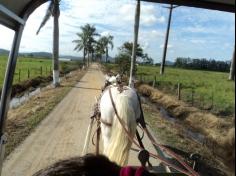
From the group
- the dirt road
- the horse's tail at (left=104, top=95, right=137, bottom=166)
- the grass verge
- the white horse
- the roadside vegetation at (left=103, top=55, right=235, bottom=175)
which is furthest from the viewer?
the grass verge

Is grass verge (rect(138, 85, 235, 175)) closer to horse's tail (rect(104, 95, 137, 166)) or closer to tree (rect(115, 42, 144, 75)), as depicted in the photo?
horse's tail (rect(104, 95, 137, 166))

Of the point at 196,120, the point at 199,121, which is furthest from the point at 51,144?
the point at 196,120

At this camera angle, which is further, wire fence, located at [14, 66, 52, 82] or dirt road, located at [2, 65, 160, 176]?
wire fence, located at [14, 66, 52, 82]

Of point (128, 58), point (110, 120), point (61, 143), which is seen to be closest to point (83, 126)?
point (61, 143)

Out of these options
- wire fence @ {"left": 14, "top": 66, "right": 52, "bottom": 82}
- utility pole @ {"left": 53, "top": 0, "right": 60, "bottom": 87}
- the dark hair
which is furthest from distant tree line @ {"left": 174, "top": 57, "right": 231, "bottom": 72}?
wire fence @ {"left": 14, "top": 66, "right": 52, "bottom": 82}

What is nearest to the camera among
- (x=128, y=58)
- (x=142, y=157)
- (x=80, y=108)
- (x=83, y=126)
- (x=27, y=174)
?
(x=142, y=157)

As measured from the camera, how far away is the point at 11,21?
2963mm

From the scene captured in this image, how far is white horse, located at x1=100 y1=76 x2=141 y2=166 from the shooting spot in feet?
17.1

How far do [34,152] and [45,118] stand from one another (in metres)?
4.43

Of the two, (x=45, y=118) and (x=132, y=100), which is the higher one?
(x=132, y=100)

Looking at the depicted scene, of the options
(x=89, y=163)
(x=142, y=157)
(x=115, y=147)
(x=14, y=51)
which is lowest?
(x=115, y=147)

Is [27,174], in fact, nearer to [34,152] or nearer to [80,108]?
[34,152]

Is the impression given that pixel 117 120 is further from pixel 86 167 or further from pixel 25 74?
pixel 25 74

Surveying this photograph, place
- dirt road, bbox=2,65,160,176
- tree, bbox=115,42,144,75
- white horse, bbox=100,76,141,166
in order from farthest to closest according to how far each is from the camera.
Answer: tree, bbox=115,42,144,75, dirt road, bbox=2,65,160,176, white horse, bbox=100,76,141,166
